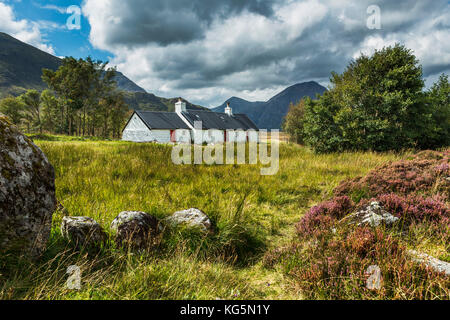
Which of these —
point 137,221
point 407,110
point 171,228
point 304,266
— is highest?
point 407,110

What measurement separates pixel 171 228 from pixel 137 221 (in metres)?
0.54

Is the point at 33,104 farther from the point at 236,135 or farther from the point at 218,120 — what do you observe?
the point at 236,135

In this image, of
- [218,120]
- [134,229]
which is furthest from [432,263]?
[218,120]

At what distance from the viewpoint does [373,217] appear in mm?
3430

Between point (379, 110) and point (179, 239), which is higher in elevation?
point (379, 110)

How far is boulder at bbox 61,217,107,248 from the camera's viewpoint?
254 cm

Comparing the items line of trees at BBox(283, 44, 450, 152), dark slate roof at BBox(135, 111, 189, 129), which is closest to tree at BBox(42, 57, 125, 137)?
dark slate roof at BBox(135, 111, 189, 129)

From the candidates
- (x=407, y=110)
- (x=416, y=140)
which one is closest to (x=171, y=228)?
(x=407, y=110)

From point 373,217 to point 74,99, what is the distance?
53692 millimetres

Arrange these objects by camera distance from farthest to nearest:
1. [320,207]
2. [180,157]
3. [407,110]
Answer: [407,110]
[180,157]
[320,207]

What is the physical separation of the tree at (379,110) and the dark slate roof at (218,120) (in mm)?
27856

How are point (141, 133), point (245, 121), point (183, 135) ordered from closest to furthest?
1. point (141, 133)
2. point (183, 135)
3. point (245, 121)

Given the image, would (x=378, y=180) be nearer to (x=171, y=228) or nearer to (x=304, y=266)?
(x=304, y=266)

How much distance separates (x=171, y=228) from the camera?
→ 3.23 metres
